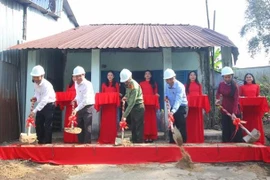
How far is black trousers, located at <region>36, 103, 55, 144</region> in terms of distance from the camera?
20.0ft

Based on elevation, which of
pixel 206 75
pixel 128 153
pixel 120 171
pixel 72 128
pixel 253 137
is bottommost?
pixel 120 171

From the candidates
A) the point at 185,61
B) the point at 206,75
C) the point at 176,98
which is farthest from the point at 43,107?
the point at 206,75

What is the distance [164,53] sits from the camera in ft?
26.6

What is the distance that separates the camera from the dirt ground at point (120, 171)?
4.48 m

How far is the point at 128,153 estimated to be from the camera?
5145 mm

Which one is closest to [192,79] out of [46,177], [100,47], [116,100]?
[116,100]

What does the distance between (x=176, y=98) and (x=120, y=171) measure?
184 cm

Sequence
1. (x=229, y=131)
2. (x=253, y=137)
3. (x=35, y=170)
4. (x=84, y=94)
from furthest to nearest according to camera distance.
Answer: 1. (x=229, y=131)
2. (x=84, y=94)
3. (x=253, y=137)
4. (x=35, y=170)

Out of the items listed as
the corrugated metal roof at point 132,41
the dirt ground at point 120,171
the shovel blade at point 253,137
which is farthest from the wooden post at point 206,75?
the dirt ground at point 120,171

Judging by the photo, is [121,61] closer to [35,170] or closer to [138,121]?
[138,121]

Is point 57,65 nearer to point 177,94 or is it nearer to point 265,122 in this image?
point 177,94

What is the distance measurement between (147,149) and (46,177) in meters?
1.60

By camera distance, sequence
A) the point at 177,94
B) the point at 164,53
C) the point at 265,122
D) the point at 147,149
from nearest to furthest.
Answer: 1. the point at 147,149
2. the point at 177,94
3. the point at 164,53
4. the point at 265,122

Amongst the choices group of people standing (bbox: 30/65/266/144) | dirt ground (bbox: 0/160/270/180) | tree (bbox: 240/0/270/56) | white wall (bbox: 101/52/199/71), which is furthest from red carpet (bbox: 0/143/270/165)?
tree (bbox: 240/0/270/56)
